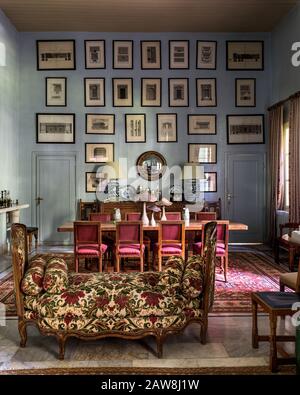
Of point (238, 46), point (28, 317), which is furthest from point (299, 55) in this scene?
point (28, 317)

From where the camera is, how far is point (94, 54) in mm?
9320

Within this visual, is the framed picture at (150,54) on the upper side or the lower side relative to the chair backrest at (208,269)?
upper

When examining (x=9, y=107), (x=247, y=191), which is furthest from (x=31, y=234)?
(x=247, y=191)

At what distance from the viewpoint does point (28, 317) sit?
3.32m

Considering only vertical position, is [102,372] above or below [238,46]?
below

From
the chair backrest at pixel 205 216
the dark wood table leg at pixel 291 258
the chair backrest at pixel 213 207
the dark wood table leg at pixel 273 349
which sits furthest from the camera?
the chair backrest at pixel 213 207

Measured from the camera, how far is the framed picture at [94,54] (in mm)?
9305

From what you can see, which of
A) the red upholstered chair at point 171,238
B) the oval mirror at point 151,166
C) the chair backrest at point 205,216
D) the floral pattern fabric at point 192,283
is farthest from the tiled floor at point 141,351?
the oval mirror at point 151,166

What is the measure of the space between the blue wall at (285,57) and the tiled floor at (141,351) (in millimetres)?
5652

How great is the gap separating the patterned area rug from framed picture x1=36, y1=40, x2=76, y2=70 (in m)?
4.53

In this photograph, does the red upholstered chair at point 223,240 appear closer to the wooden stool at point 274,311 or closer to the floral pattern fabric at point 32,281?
the wooden stool at point 274,311

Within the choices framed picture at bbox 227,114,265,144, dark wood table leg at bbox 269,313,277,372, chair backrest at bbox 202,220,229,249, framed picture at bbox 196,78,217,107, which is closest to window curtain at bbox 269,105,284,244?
framed picture at bbox 227,114,265,144

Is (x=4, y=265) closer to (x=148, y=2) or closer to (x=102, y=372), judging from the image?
(x=102, y=372)

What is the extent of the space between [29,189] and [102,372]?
23.3 ft
